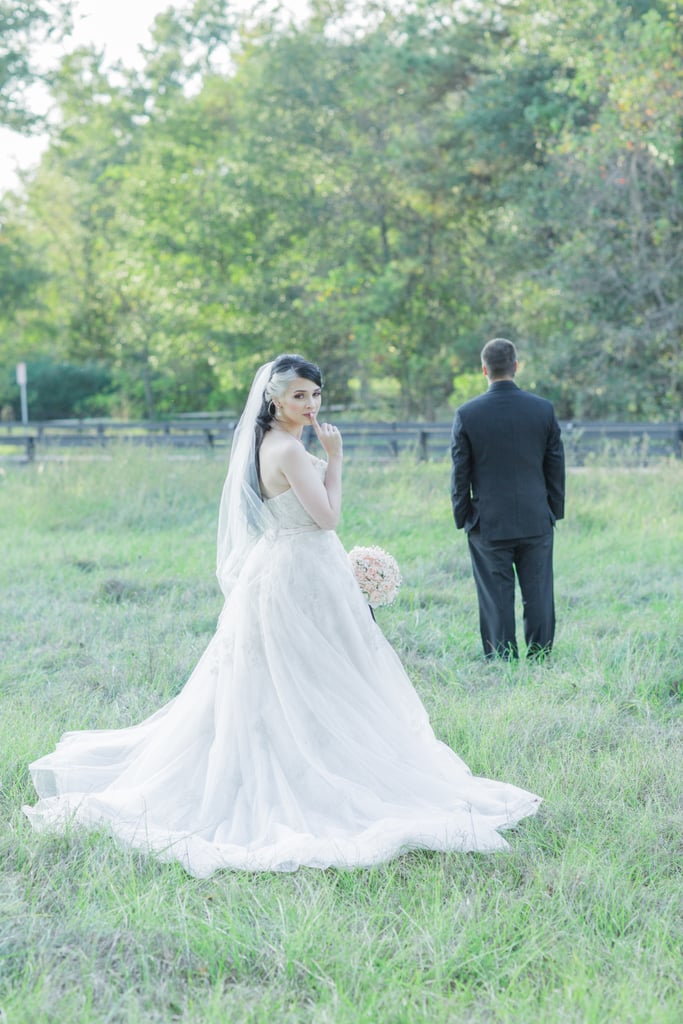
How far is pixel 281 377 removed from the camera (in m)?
4.73

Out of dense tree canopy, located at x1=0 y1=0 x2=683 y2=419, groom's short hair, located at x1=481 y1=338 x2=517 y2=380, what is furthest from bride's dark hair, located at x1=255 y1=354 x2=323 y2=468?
dense tree canopy, located at x1=0 y1=0 x2=683 y2=419

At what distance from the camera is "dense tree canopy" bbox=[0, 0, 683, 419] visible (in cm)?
2100

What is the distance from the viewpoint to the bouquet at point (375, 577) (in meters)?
5.18

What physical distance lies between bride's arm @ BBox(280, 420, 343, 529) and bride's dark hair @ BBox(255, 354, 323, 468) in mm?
209

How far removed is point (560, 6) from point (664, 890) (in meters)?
21.8

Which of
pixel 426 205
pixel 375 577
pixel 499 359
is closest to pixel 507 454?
pixel 499 359

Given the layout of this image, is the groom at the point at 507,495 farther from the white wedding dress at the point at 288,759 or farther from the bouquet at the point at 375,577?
the white wedding dress at the point at 288,759

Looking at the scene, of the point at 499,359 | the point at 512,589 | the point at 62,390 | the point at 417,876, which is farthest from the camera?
the point at 62,390

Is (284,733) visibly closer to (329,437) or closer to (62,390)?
(329,437)

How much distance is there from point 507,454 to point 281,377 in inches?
105

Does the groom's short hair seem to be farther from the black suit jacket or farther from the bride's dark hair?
the bride's dark hair

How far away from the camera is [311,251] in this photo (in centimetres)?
2673

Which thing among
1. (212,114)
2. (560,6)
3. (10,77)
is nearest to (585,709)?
(560,6)

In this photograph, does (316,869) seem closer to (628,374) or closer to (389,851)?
(389,851)
